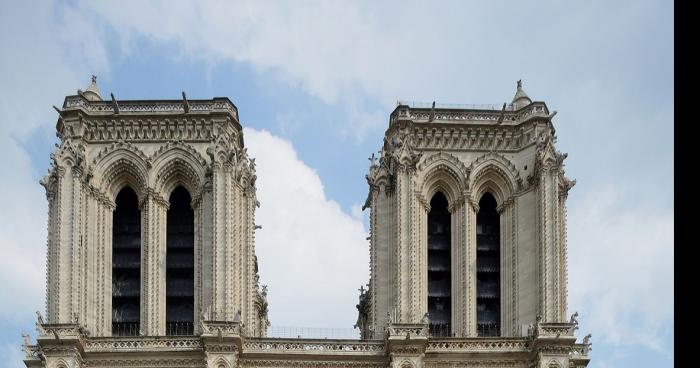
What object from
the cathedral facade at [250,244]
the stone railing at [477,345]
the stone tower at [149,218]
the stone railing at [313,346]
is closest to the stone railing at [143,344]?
the cathedral facade at [250,244]

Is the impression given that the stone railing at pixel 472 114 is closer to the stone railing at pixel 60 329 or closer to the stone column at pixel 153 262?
the stone column at pixel 153 262

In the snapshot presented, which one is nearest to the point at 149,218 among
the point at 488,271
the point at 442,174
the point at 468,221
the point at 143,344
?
the point at 143,344

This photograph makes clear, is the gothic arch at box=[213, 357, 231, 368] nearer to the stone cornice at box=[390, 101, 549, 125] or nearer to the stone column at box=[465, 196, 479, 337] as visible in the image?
the stone column at box=[465, 196, 479, 337]

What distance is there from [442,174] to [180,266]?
371 inches

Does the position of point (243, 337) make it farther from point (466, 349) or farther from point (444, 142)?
point (444, 142)

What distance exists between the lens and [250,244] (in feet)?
136

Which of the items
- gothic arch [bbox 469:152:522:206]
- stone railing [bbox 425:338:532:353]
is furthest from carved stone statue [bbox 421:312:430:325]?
gothic arch [bbox 469:152:522:206]

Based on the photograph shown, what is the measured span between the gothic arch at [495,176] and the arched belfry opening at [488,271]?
0.41 metres

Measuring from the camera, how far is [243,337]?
3862 cm

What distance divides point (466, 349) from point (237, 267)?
7.92 metres

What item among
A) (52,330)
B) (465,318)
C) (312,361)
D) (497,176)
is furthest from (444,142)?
(52,330)

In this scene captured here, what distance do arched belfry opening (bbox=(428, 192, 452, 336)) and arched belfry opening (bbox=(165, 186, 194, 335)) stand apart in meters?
7.99

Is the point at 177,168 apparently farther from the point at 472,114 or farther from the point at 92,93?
the point at 472,114
